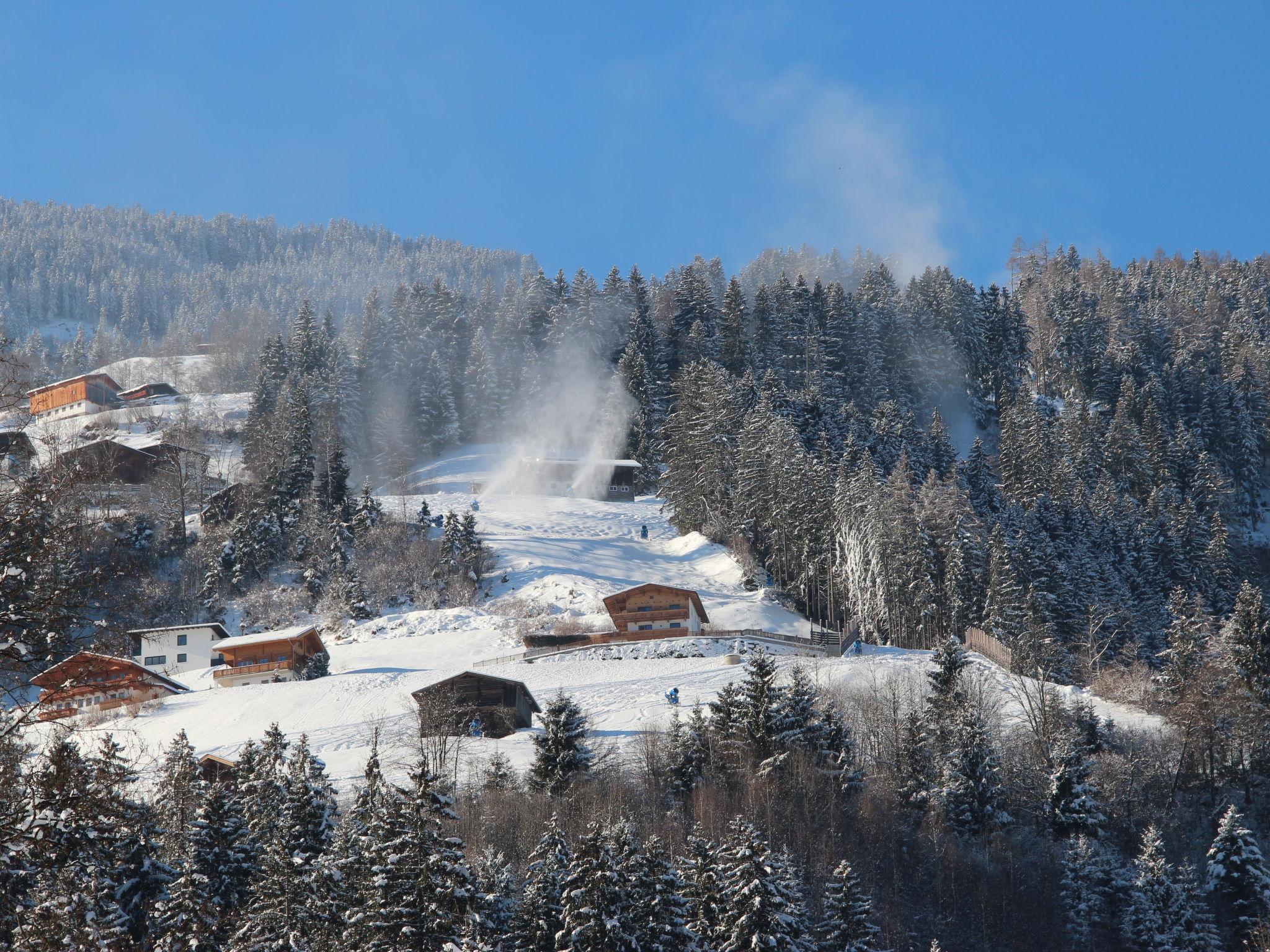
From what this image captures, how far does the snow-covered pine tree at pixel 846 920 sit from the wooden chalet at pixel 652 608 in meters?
25.7

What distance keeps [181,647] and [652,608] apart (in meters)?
26.9

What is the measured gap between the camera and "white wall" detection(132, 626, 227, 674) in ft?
200

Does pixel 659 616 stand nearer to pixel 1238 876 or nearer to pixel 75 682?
pixel 1238 876

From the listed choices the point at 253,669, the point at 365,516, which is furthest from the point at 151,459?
the point at 253,669

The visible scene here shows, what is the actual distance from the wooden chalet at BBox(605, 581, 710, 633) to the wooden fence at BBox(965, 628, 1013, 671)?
1374cm

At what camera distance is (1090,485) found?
8156 centimetres

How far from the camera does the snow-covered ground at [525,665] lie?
141 feet

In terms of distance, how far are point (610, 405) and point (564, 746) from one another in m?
64.5

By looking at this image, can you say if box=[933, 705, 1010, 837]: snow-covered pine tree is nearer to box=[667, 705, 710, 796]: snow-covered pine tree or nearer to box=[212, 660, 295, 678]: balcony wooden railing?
box=[667, 705, 710, 796]: snow-covered pine tree

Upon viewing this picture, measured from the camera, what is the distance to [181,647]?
202 feet

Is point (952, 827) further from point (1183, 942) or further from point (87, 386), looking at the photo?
point (87, 386)

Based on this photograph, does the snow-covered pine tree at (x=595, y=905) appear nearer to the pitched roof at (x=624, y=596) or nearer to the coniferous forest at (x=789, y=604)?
the coniferous forest at (x=789, y=604)

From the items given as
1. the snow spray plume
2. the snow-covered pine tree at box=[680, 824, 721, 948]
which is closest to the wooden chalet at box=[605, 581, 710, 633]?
the snow-covered pine tree at box=[680, 824, 721, 948]

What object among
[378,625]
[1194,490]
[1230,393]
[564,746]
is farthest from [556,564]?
[1230,393]
